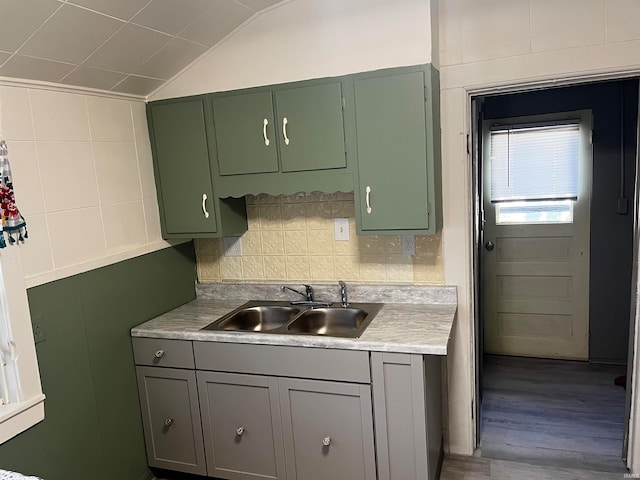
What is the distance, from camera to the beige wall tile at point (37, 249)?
1.99 meters

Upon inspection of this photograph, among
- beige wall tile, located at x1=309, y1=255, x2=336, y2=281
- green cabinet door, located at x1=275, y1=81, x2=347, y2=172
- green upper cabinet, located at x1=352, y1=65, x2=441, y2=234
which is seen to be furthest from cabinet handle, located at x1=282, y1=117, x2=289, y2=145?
beige wall tile, located at x1=309, y1=255, x2=336, y2=281

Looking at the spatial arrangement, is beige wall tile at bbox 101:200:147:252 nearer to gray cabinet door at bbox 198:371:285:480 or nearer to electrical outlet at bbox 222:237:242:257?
electrical outlet at bbox 222:237:242:257

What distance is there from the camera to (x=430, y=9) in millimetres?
2174

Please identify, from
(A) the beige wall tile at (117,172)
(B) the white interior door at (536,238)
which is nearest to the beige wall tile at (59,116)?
(A) the beige wall tile at (117,172)

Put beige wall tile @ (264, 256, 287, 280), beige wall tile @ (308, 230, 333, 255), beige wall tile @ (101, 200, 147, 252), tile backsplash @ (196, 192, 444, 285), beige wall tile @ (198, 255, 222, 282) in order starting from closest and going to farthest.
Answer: beige wall tile @ (101, 200, 147, 252)
tile backsplash @ (196, 192, 444, 285)
beige wall tile @ (308, 230, 333, 255)
beige wall tile @ (264, 256, 287, 280)
beige wall tile @ (198, 255, 222, 282)

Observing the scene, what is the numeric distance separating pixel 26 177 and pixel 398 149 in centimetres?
161

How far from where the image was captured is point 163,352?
2.50 m

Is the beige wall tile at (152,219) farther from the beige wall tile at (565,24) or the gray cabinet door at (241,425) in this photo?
the beige wall tile at (565,24)

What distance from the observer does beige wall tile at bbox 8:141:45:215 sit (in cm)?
197

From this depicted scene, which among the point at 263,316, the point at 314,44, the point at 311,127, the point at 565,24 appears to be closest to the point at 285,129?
the point at 311,127

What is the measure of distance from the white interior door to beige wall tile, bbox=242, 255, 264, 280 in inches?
78.2

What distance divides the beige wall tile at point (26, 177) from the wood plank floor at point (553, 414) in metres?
2.61

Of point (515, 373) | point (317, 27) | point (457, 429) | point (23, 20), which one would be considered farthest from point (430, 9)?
point (515, 373)

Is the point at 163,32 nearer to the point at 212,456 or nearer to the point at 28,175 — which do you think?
the point at 28,175
